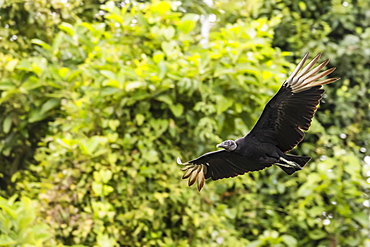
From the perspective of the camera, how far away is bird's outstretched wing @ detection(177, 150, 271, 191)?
14.3 feet

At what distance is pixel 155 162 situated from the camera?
17.2ft

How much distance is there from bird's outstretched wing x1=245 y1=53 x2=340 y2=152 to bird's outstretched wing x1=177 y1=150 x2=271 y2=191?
32cm

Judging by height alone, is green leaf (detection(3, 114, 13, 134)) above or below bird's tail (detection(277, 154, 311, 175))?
below

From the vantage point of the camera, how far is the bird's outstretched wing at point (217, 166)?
14.3ft

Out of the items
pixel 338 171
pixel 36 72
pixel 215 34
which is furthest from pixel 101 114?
pixel 338 171

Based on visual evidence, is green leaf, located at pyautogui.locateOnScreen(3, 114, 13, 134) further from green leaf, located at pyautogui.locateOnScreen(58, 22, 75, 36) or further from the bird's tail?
the bird's tail

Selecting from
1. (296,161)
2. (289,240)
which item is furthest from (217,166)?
(289,240)

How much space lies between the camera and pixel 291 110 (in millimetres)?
3881

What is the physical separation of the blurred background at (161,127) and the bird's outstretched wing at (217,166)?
1.69ft

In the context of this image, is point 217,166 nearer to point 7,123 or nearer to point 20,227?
point 20,227

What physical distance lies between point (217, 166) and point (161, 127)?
82 cm

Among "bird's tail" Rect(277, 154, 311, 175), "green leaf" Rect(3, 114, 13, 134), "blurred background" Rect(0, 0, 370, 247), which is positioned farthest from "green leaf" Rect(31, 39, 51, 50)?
"bird's tail" Rect(277, 154, 311, 175)

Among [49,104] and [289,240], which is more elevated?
[49,104]

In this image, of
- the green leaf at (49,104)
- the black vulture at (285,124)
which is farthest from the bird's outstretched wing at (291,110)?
the green leaf at (49,104)
